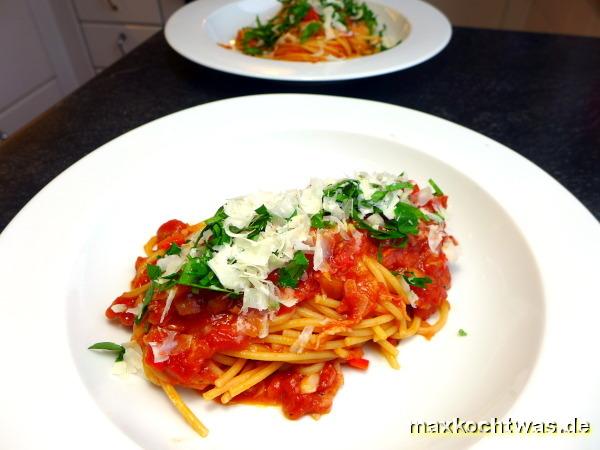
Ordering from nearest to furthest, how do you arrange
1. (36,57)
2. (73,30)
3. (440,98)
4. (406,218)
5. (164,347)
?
(164,347), (406,218), (440,98), (36,57), (73,30)

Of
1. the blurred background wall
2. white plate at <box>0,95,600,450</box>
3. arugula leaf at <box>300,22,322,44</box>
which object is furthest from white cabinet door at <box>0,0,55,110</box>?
white plate at <box>0,95,600,450</box>

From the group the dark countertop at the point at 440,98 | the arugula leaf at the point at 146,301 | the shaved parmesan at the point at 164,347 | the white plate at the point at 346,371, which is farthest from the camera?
the dark countertop at the point at 440,98

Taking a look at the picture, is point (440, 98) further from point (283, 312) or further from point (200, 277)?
point (200, 277)

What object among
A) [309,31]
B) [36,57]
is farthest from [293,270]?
[36,57]

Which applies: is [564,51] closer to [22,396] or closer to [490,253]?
[490,253]

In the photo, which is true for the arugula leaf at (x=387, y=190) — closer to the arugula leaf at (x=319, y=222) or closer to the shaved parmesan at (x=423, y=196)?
the shaved parmesan at (x=423, y=196)

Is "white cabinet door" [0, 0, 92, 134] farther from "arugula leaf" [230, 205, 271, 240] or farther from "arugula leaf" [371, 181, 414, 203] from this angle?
"arugula leaf" [371, 181, 414, 203]

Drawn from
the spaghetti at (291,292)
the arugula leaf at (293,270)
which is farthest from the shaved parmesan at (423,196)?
the arugula leaf at (293,270)
